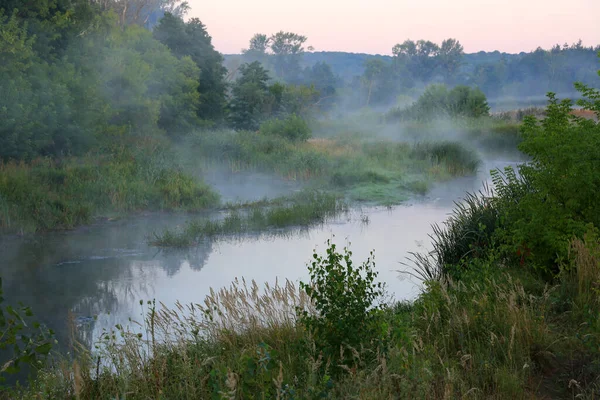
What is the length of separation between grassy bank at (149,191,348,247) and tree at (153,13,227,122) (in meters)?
23.6

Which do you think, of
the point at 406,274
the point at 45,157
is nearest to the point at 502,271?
the point at 406,274

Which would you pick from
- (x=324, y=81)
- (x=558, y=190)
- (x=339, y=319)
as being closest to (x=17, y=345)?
(x=339, y=319)

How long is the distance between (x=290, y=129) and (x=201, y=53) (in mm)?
12774

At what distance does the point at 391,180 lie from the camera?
71.7 feet

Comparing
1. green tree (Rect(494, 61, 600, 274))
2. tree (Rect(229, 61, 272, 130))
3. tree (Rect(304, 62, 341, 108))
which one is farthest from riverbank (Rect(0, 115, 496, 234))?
tree (Rect(304, 62, 341, 108))

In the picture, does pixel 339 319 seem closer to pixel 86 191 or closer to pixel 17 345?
pixel 17 345

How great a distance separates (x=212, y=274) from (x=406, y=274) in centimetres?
343

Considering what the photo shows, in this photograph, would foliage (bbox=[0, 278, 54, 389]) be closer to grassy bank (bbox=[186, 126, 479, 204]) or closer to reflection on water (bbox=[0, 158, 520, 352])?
reflection on water (bbox=[0, 158, 520, 352])

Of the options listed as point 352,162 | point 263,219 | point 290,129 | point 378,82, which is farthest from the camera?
point 378,82

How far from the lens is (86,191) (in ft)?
55.0

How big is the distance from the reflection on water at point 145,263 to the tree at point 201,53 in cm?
2555

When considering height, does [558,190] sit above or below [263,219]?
above

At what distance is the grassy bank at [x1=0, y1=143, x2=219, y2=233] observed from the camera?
14.7 meters

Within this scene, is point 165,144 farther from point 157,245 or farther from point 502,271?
point 502,271
